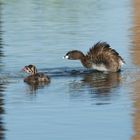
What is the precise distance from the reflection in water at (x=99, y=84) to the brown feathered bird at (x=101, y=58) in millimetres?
267

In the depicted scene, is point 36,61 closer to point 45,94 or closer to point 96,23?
point 45,94

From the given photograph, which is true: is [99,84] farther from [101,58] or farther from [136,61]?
[136,61]

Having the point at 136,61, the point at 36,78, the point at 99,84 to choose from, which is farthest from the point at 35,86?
the point at 136,61

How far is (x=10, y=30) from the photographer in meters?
23.7

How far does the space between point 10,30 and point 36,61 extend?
681cm

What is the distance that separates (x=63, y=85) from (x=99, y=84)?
57 centimetres

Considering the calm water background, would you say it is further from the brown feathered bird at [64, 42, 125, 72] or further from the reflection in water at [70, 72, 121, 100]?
the brown feathered bird at [64, 42, 125, 72]

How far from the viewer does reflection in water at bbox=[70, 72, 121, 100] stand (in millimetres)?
13207

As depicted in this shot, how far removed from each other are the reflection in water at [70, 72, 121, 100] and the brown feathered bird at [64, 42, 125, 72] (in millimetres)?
267

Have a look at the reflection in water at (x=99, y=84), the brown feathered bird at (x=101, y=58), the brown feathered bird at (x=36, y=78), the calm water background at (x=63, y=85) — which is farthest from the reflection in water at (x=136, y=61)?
the brown feathered bird at (x=36, y=78)

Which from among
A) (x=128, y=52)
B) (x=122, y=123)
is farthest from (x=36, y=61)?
(x=122, y=123)

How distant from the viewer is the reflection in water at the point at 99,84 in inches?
520

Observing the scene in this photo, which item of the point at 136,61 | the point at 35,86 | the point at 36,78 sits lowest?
the point at 35,86

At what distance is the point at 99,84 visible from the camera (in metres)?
14.3
